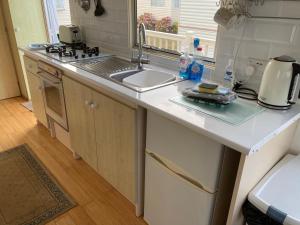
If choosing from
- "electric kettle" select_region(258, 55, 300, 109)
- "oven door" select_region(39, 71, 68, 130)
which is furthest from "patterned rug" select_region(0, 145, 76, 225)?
"electric kettle" select_region(258, 55, 300, 109)

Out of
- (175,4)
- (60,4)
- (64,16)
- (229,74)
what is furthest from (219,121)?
(60,4)

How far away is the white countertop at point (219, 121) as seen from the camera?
88 centimetres

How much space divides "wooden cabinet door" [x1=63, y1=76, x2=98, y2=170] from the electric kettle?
1113 mm

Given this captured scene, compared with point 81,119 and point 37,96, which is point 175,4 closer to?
point 81,119

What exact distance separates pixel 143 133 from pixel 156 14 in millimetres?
1389

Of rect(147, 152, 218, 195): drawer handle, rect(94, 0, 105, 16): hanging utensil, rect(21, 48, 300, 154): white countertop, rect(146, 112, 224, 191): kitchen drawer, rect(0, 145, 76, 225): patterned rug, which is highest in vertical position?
rect(94, 0, 105, 16): hanging utensil

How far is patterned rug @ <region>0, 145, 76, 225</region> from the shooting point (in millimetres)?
1651

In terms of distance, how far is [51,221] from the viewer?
1.62 meters

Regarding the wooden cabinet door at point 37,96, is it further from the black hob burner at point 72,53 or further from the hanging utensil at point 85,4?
the hanging utensil at point 85,4

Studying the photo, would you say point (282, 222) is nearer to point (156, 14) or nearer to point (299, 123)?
point (299, 123)

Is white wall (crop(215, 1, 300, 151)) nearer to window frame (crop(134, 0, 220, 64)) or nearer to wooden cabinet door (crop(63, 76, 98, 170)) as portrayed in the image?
window frame (crop(134, 0, 220, 64))

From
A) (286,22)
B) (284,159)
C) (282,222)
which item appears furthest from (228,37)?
(282,222)

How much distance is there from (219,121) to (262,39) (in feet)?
1.96

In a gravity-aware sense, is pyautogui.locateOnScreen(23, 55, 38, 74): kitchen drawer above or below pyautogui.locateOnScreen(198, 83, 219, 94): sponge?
below
